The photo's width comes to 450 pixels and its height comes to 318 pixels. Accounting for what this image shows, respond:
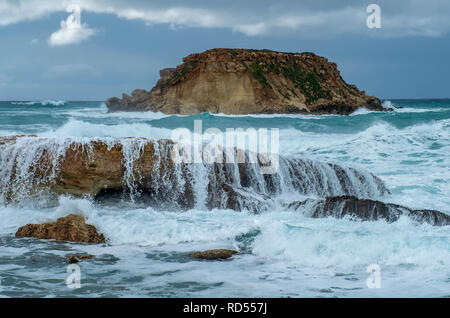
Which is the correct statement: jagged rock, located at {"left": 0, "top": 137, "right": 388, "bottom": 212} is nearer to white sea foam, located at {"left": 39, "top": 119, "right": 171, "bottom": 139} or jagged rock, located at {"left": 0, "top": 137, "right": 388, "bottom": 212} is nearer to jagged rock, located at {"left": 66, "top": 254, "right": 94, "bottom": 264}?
jagged rock, located at {"left": 66, "top": 254, "right": 94, "bottom": 264}

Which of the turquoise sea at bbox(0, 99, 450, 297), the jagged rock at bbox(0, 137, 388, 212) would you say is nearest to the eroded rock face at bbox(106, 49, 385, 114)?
the jagged rock at bbox(0, 137, 388, 212)

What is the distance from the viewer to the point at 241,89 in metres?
41.8

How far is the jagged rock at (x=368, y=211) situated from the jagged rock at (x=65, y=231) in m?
3.49

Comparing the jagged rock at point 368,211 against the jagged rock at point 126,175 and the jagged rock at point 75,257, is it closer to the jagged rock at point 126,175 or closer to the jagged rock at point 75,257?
the jagged rock at point 126,175

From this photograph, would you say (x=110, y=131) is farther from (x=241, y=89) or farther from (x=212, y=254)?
(x=241, y=89)

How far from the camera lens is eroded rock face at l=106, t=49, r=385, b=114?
41562mm

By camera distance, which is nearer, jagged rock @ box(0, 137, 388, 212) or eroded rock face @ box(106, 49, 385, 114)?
jagged rock @ box(0, 137, 388, 212)

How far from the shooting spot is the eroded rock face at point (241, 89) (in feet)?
136

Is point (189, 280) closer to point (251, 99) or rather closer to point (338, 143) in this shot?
point (338, 143)

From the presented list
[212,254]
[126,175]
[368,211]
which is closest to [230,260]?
[212,254]

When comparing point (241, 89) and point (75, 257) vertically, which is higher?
point (241, 89)

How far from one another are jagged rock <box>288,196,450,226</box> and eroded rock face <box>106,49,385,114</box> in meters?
32.9

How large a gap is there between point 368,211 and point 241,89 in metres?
34.4
